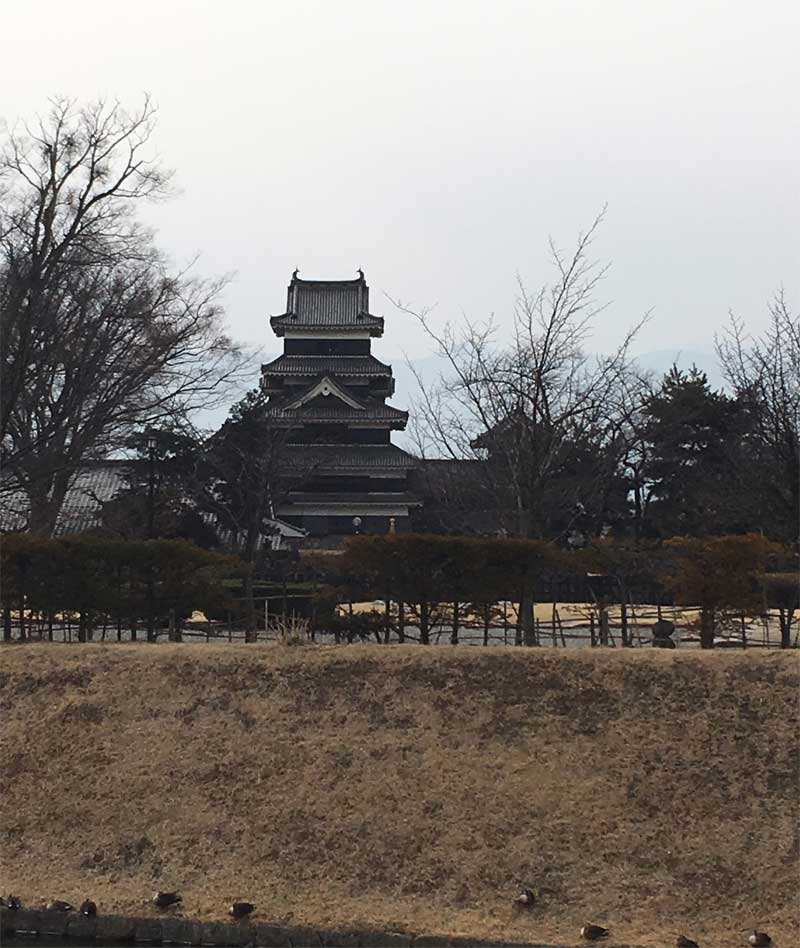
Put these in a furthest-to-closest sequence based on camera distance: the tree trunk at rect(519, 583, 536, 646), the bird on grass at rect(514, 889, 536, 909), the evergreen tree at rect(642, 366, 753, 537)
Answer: the evergreen tree at rect(642, 366, 753, 537), the tree trunk at rect(519, 583, 536, 646), the bird on grass at rect(514, 889, 536, 909)

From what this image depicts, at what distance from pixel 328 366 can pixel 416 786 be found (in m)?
29.5

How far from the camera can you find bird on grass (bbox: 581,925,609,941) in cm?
883

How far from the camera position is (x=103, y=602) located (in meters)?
14.3

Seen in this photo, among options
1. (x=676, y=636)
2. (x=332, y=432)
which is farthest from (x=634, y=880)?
(x=332, y=432)

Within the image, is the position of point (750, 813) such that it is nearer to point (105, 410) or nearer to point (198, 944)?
point (198, 944)

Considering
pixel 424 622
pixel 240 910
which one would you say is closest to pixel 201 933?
pixel 240 910

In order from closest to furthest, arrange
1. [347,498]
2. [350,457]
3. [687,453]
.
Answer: [687,453]
[347,498]
[350,457]

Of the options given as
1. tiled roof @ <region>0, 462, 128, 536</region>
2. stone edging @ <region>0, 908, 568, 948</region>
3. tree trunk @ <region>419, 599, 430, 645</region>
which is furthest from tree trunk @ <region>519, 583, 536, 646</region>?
tiled roof @ <region>0, 462, 128, 536</region>

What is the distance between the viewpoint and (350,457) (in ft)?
120

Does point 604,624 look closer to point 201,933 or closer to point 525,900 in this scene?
point 525,900

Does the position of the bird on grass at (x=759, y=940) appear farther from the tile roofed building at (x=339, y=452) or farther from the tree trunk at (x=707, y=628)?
the tile roofed building at (x=339, y=452)

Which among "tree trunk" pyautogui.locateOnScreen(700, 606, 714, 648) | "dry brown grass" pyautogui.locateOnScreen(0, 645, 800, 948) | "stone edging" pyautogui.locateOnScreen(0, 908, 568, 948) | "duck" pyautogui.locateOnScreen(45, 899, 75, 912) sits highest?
"tree trunk" pyautogui.locateOnScreen(700, 606, 714, 648)

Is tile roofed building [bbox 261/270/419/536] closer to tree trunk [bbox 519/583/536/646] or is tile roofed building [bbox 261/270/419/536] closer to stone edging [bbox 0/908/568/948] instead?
tree trunk [bbox 519/583/536/646]

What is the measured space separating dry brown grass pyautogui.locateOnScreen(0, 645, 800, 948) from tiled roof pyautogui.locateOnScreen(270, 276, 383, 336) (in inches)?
1087
